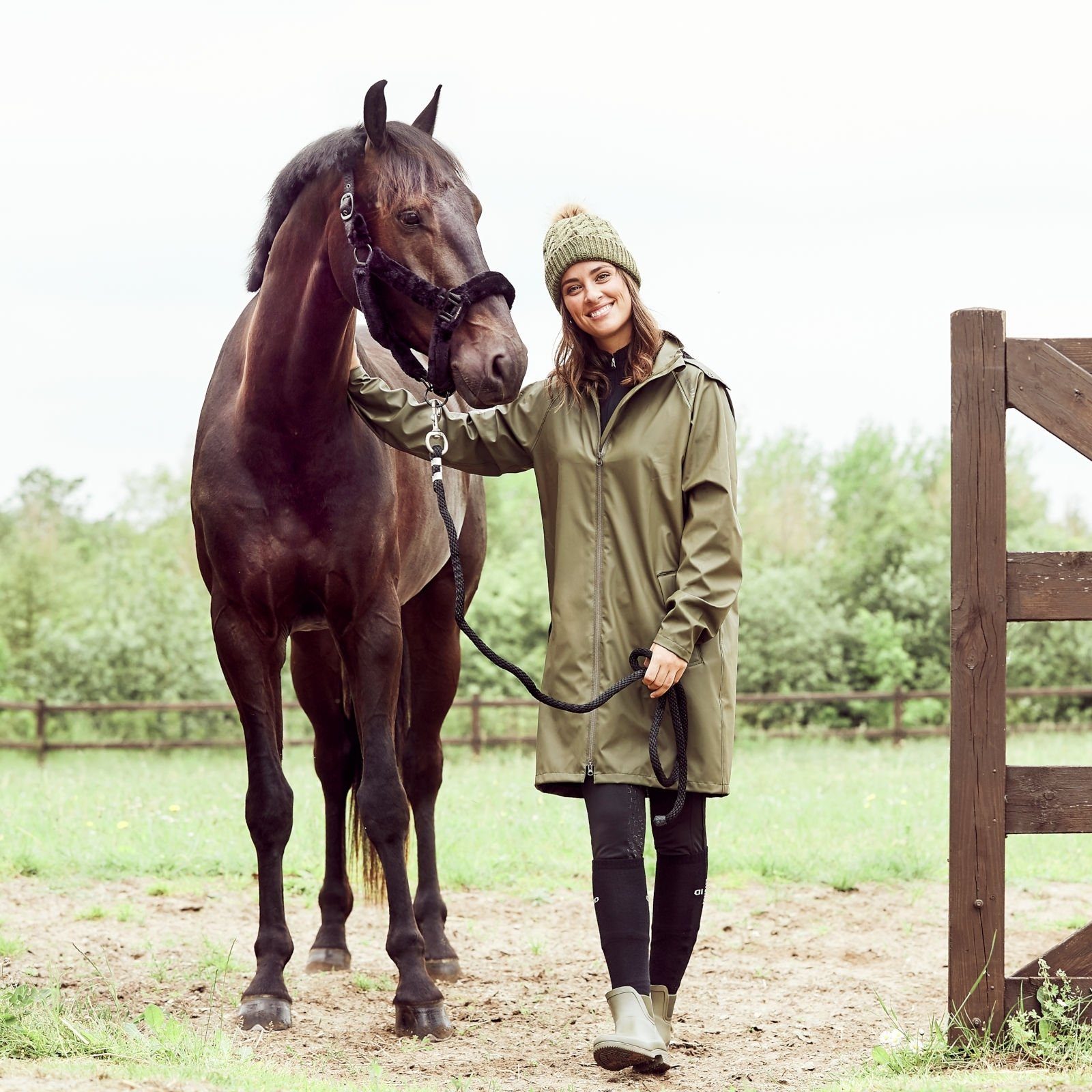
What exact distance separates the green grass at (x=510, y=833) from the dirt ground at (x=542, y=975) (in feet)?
0.81

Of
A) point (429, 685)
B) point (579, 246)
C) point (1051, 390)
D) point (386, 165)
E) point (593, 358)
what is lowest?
point (429, 685)

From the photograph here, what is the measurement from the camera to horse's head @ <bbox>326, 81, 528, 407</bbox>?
3.44m

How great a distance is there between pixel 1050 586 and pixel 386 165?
2226 millimetres

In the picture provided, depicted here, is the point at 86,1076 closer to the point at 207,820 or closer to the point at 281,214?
the point at 281,214

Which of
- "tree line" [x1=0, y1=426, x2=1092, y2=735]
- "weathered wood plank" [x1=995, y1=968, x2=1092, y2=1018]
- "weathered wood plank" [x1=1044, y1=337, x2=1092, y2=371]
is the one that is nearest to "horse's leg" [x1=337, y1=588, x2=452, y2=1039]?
"weathered wood plank" [x1=995, y1=968, x2=1092, y2=1018]

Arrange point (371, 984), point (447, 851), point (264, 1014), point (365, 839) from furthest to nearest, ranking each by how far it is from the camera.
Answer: point (447, 851)
point (365, 839)
point (371, 984)
point (264, 1014)

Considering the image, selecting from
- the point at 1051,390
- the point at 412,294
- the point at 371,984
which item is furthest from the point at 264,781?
the point at 1051,390

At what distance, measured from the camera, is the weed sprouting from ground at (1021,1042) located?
3.31 meters

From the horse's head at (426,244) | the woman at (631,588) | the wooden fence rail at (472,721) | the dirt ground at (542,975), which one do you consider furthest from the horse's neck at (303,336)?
the wooden fence rail at (472,721)

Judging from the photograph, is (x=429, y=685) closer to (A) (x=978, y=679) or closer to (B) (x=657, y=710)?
(B) (x=657, y=710)

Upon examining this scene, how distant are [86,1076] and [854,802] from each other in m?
7.18

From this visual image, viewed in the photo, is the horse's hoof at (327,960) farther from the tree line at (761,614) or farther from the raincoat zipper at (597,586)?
the tree line at (761,614)

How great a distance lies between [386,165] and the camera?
3711mm

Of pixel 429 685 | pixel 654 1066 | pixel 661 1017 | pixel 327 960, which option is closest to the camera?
pixel 654 1066
